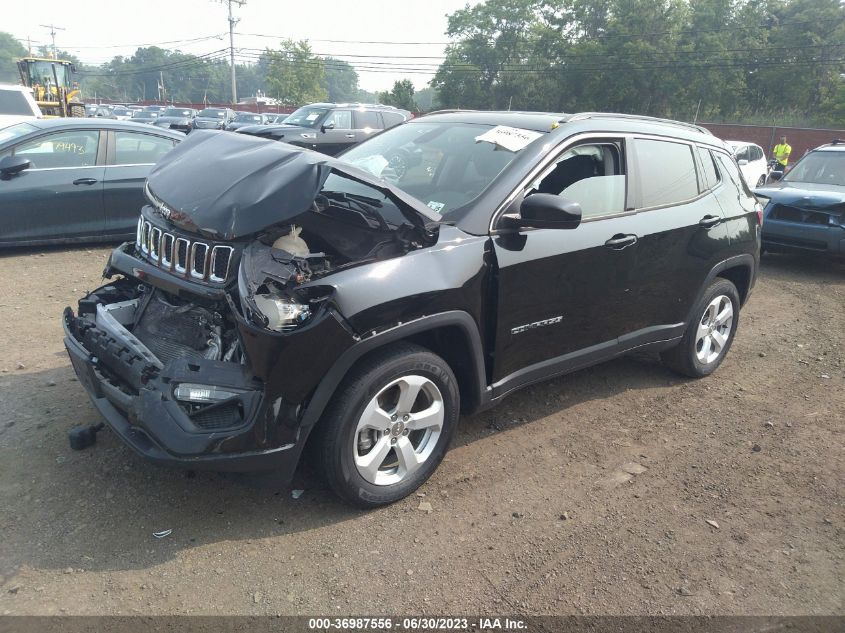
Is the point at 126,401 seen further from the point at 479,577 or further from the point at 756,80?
the point at 756,80

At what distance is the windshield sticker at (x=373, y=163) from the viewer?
161 inches

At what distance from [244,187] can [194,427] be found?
1.13 metres

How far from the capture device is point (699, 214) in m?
4.53

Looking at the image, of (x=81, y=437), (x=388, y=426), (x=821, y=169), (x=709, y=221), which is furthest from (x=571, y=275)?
(x=821, y=169)

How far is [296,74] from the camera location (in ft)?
261

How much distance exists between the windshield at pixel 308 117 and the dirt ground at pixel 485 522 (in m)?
11.4

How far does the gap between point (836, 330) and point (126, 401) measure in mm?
6611

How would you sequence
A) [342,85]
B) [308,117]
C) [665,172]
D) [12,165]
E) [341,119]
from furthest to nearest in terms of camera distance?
[342,85], [308,117], [341,119], [12,165], [665,172]

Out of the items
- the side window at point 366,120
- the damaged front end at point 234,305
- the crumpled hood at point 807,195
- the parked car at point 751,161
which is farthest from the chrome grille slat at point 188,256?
the parked car at point 751,161

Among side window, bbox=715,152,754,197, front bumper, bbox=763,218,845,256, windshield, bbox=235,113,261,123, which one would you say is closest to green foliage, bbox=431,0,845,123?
windshield, bbox=235,113,261,123

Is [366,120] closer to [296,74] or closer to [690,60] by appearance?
[690,60]

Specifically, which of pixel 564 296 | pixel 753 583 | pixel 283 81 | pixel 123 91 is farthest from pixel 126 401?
pixel 123 91

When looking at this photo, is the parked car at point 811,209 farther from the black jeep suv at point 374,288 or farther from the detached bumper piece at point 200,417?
the detached bumper piece at point 200,417

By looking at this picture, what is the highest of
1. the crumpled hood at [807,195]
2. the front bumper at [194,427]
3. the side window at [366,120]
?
the side window at [366,120]
